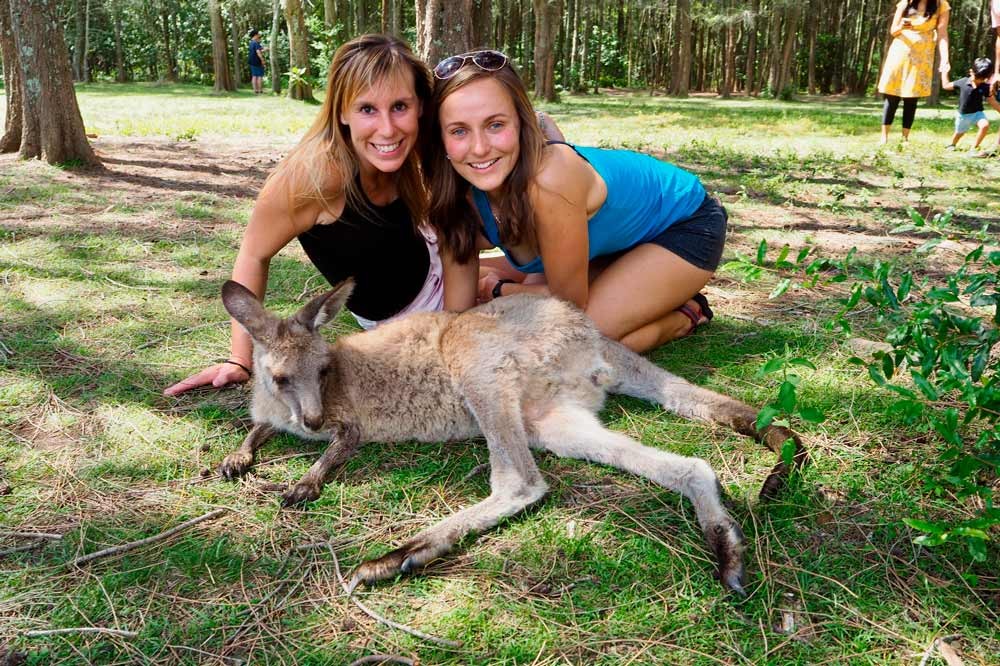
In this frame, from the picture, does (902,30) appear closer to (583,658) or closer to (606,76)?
(583,658)

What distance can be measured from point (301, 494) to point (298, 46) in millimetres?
15957

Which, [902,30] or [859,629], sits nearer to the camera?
[859,629]

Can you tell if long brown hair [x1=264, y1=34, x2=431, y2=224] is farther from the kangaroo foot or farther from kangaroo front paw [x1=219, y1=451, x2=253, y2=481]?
the kangaroo foot

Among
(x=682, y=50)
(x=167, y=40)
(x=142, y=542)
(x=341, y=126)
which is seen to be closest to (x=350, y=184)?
(x=341, y=126)

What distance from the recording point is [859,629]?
6.16 feet

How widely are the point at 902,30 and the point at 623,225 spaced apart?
802 cm

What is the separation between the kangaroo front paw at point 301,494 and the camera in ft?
8.11

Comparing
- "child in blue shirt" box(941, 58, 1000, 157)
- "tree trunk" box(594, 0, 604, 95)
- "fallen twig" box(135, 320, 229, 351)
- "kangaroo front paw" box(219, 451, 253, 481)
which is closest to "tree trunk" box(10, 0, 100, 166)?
"fallen twig" box(135, 320, 229, 351)

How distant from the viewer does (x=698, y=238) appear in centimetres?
354

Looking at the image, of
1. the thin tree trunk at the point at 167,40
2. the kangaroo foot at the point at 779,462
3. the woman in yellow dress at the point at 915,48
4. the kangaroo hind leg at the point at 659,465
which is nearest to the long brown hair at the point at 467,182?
the kangaroo hind leg at the point at 659,465

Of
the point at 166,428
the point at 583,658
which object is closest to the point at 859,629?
the point at 583,658

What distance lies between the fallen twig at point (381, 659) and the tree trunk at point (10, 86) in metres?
7.79

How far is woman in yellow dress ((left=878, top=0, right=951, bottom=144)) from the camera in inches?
352

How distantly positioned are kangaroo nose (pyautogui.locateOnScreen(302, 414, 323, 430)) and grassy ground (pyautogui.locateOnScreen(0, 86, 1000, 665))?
182mm
